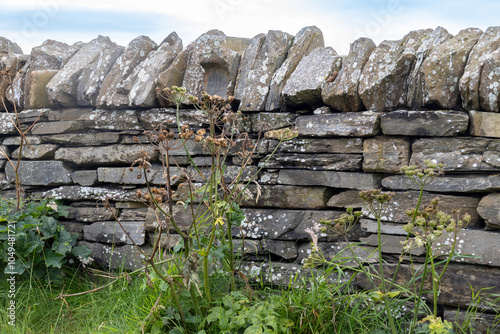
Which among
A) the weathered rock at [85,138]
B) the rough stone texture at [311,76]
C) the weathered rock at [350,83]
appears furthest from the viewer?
the weathered rock at [85,138]

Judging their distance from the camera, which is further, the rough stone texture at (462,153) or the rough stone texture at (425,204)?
the rough stone texture at (425,204)

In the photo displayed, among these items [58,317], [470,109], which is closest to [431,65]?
[470,109]

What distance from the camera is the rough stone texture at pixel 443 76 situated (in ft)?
9.50

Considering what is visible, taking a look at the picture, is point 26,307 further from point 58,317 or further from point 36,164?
point 36,164

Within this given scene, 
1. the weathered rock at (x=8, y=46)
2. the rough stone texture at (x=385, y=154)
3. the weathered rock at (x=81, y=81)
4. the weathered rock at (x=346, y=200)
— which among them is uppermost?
the weathered rock at (x=8, y=46)

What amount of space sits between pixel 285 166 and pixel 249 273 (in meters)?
0.84

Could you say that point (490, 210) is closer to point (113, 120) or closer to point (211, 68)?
point (211, 68)

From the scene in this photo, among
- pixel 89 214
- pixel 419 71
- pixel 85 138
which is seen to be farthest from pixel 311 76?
pixel 89 214

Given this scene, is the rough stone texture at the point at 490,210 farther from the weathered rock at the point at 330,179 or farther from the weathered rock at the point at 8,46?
the weathered rock at the point at 8,46

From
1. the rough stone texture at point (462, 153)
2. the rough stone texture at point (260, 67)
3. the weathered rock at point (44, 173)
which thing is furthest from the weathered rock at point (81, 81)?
the rough stone texture at point (462, 153)

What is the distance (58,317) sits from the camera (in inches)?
124

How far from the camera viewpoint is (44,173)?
4.26 meters

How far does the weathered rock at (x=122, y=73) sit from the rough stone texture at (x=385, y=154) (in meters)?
1.97

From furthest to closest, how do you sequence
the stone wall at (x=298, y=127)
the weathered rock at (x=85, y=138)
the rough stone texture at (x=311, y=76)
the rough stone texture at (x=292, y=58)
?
the weathered rock at (x=85, y=138) < the rough stone texture at (x=292, y=58) < the rough stone texture at (x=311, y=76) < the stone wall at (x=298, y=127)
